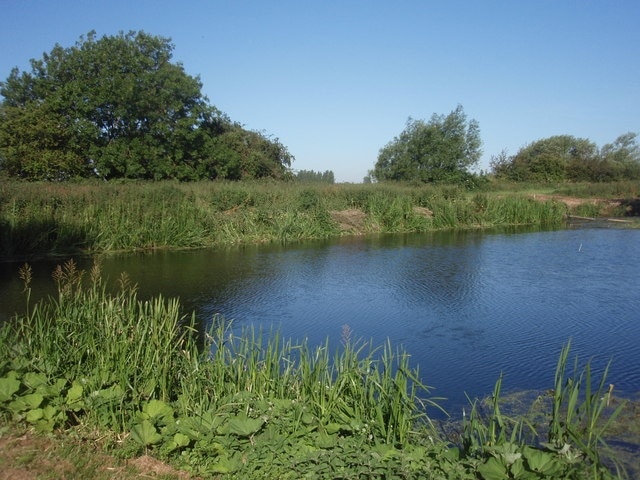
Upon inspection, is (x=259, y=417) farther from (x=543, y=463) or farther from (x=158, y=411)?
(x=543, y=463)

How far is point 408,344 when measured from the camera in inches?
272

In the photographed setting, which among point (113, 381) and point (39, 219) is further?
point (39, 219)

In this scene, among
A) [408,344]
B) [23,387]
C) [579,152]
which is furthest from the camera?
[579,152]

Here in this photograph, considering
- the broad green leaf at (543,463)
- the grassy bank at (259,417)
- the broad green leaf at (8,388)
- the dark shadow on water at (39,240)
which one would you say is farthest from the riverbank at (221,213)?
the broad green leaf at (543,463)

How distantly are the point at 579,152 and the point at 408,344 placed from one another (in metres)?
56.7

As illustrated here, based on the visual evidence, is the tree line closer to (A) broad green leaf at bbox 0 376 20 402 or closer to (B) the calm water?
(B) the calm water

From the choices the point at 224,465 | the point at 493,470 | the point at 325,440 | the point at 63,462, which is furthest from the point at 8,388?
the point at 493,470

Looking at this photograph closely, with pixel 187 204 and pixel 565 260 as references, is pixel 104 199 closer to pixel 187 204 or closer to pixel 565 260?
pixel 187 204

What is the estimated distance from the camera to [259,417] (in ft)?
12.5

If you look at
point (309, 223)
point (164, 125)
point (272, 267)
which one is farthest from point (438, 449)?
point (164, 125)

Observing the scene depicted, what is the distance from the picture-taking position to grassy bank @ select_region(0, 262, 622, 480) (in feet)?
10.7

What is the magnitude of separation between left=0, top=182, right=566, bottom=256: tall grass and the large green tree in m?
6.10

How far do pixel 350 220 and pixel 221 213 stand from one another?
4.92 metres

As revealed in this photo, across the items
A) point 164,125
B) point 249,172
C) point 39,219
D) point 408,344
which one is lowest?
point 408,344
